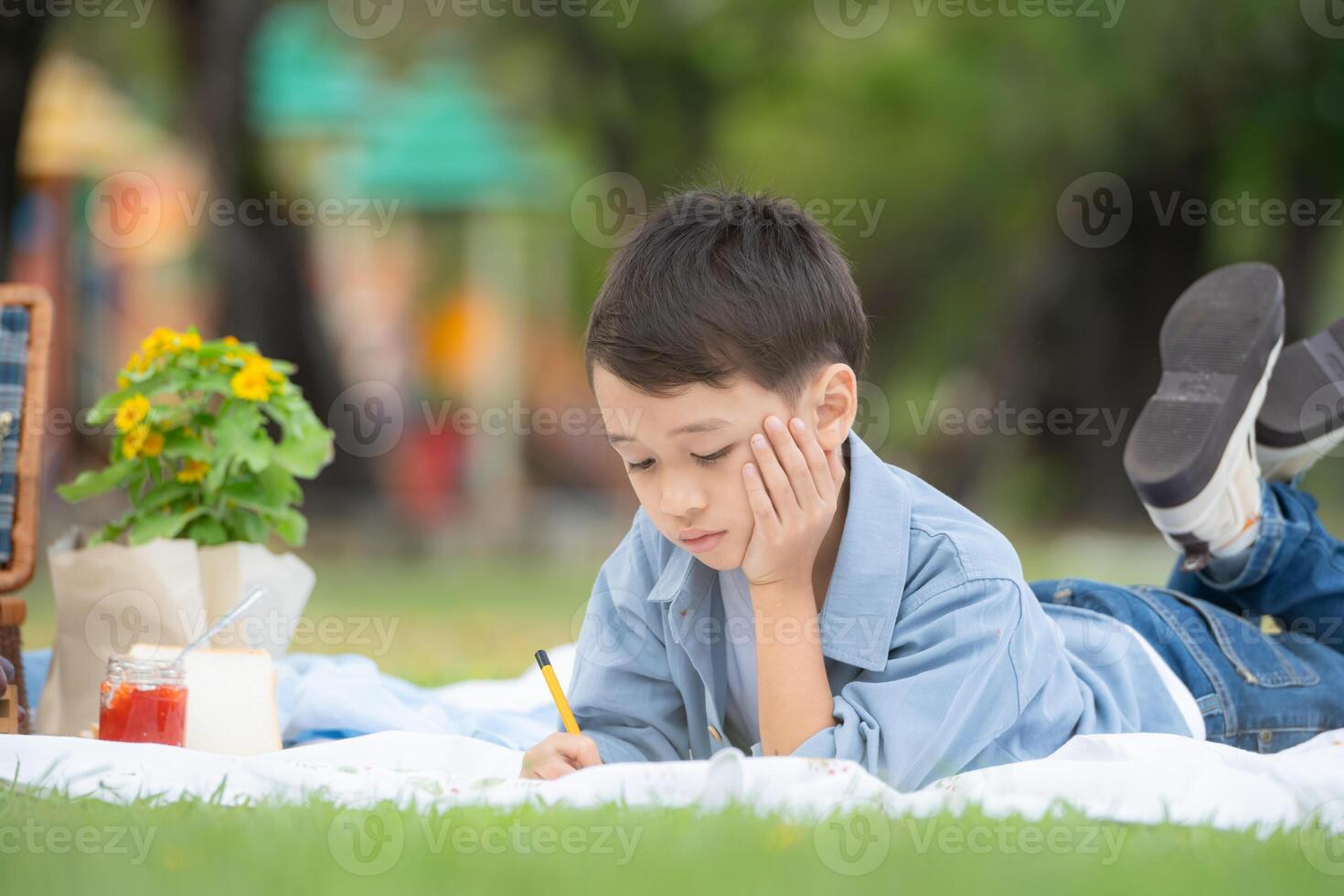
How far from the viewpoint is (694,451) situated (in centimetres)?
223

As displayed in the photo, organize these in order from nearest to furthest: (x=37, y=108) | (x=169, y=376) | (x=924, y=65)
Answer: (x=169, y=376), (x=37, y=108), (x=924, y=65)

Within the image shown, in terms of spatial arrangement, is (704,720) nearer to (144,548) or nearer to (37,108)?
(144,548)

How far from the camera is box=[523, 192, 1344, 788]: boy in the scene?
7.36ft

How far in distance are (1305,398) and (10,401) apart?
2.76m

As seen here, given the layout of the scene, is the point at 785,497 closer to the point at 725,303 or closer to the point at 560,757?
the point at 725,303

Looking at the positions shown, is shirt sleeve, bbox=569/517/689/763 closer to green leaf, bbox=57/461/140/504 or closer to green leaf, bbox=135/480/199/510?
green leaf, bbox=135/480/199/510

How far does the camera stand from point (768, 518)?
7.36ft

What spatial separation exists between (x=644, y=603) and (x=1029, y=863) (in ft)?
3.21

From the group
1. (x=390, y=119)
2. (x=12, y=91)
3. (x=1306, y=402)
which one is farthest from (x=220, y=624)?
(x=390, y=119)

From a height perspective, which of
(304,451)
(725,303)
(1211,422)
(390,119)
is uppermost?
(390,119)

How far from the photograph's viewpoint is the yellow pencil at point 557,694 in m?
2.40

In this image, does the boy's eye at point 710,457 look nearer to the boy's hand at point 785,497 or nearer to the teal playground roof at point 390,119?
the boy's hand at point 785,497

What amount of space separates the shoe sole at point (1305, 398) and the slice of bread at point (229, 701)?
7.10 ft

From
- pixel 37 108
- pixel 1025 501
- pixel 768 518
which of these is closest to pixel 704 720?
pixel 768 518
